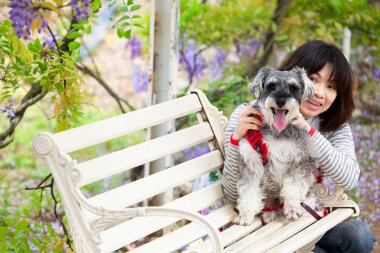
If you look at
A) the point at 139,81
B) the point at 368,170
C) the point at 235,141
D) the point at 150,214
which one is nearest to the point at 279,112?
the point at 235,141

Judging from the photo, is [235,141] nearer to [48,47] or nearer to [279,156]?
[279,156]

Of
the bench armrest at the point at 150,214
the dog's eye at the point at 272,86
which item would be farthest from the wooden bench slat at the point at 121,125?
the dog's eye at the point at 272,86

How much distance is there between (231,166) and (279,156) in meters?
0.26

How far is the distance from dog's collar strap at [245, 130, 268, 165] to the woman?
4cm

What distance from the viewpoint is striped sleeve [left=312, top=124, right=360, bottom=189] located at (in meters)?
2.91

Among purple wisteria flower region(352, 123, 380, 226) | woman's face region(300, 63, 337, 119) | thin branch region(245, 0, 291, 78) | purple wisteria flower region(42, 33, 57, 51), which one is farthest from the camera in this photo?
thin branch region(245, 0, 291, 78)

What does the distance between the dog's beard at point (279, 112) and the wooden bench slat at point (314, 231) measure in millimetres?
502

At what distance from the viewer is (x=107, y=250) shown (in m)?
2.50

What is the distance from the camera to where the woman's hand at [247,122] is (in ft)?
9.43

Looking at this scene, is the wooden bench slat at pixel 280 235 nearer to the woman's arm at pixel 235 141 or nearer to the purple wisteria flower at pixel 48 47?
the woman's arm at pixel 235 141

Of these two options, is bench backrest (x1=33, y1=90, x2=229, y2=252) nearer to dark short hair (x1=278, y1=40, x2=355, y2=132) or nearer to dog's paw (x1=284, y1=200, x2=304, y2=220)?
dog's paw (x1=284, y1=200, x2=304, y2=220)

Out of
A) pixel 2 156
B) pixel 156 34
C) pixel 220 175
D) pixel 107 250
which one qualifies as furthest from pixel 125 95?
pixel 107 250

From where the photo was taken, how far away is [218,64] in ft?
21.9

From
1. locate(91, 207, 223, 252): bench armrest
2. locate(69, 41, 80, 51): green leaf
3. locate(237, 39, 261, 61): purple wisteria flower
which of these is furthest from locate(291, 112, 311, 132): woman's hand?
locate(237, 39, 261, 61): purple wisteria flower
